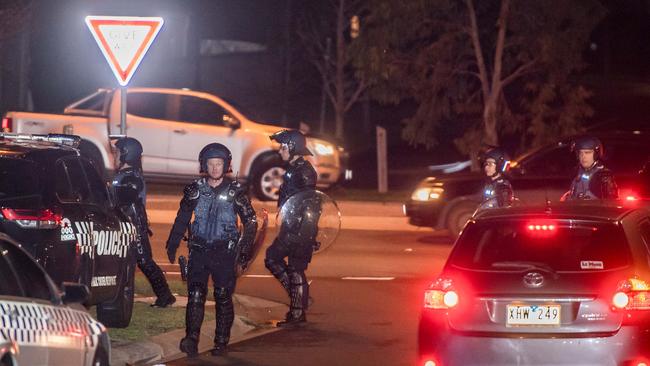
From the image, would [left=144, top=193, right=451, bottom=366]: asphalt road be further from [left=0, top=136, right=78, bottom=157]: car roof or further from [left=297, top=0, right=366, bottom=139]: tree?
[left=297, top=0, right=366, bottom=139]: tree

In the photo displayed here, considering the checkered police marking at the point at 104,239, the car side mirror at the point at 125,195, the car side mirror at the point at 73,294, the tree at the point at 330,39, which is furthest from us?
the tree at the point at 330,39

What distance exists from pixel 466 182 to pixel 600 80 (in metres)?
34.6

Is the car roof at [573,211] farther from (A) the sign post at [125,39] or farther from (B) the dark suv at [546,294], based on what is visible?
(A) the sign post at [125,39]

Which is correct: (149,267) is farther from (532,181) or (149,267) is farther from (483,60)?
(483,60)

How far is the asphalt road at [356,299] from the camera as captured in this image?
1188cm

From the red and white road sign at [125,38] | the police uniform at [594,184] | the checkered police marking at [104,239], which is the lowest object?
the checkered police marking at [104,239]

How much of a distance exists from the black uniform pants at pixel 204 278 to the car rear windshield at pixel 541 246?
296cm

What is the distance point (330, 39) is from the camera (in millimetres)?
53500

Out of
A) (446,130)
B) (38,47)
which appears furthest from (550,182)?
(446,130)

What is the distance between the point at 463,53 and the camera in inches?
1296

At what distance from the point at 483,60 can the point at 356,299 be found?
18.2 metres

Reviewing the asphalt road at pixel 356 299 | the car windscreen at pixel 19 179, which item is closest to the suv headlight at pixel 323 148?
the asphalt road at pixel 356 299

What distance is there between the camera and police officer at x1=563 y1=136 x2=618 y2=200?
43.4 ft

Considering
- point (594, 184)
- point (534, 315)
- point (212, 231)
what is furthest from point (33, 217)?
point (594, 184)
